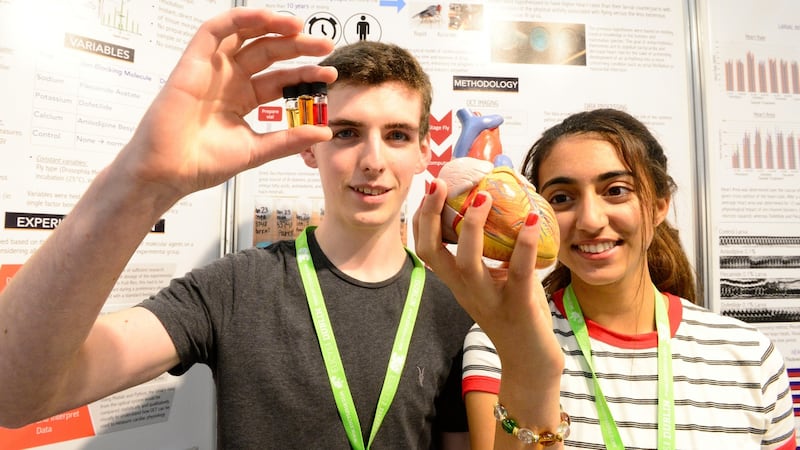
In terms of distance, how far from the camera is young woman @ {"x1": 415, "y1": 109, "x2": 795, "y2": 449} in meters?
1.25

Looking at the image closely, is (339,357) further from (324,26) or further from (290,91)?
(324,26)

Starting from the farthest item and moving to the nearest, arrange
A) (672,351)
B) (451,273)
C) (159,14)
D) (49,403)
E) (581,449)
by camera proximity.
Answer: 1. (159,14)
2. (672,351)
3. (581,449)
4. (451,273)
5. (49,403)

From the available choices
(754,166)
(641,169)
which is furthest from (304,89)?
(754,166)

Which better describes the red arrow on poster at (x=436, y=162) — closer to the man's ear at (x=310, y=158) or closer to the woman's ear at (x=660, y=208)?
the man's ear at (x=310, y=158)

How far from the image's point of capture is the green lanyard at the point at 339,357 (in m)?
1.32

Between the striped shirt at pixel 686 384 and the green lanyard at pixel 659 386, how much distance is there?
0.02 metres

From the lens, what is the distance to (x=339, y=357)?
1.38 m

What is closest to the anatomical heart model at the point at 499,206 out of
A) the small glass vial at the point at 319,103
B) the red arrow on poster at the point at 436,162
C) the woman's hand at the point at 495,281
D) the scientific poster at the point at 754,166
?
the woman's hand at the point at 495,281

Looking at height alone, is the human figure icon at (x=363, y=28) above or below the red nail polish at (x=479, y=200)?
above

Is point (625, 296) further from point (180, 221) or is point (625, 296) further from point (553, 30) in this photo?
point (180, 221)

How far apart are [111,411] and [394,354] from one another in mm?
1206

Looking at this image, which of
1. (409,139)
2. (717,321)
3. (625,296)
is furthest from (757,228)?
(409,139)

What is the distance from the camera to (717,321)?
4.69 ft

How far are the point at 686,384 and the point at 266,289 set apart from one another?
4.15 ft
